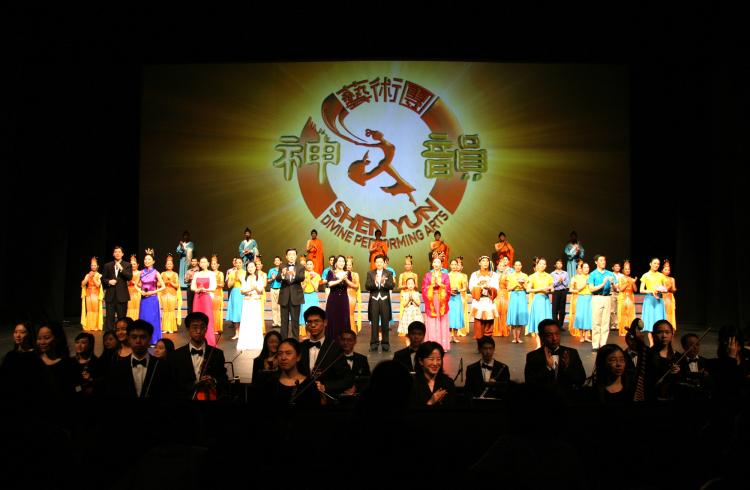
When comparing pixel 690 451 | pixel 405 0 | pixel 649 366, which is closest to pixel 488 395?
pixel 649 366

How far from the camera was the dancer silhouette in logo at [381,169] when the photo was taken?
14930 millimetres

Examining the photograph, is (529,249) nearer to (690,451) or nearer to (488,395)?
(488,395)

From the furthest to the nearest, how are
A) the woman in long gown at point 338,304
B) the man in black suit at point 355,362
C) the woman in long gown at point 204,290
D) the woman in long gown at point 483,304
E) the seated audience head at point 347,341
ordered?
the woman in long gown at point 483,304, the woman in long gown at point 204,290, the woman in long gown at point 338,304, the seated audience head at point 347,341, the man in black suit at point 355,362

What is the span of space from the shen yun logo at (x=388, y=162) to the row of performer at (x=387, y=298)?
3393mm

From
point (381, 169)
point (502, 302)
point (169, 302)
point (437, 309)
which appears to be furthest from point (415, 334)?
point (381, 169)

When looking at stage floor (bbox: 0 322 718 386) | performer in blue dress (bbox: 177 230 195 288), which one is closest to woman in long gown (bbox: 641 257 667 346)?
stage floor (bbox: 0 322 718 386)

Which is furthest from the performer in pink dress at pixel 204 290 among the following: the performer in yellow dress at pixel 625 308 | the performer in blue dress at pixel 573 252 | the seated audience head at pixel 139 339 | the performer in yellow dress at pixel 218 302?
the performer in blue dress at pixel 573 252

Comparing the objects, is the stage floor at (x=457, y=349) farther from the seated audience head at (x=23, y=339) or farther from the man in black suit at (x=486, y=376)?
the seated audience head at (x=23, y=339)

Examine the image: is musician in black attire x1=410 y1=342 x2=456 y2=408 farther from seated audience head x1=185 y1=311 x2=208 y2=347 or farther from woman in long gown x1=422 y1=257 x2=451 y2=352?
woman in long gown x1=422 y1=257 x2=451 y2=352

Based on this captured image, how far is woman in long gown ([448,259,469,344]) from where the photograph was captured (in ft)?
35.9

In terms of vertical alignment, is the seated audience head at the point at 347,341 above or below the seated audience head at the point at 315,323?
below

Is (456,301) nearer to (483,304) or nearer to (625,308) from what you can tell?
(483,304)

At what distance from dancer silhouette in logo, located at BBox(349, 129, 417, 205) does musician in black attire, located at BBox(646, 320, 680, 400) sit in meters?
9.52

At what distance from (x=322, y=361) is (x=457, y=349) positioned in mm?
5706
